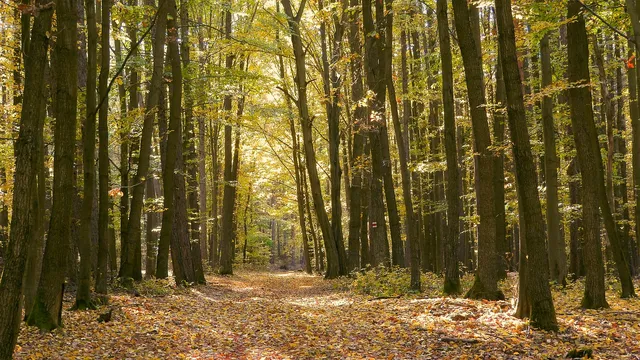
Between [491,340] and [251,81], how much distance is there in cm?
1218

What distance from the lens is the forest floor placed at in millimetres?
7438

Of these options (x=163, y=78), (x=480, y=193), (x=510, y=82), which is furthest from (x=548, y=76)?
(x=163, y=78)

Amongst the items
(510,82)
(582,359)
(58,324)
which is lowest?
(582,359)

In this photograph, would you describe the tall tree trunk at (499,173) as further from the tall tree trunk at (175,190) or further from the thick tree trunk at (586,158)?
the tall tree trunk at (175,190)

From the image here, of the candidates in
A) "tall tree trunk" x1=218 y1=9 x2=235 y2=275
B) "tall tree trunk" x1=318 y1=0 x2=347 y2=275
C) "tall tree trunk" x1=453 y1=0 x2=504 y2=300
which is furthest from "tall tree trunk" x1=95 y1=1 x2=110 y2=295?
"tall tree trunk" x1=318 y1=0 x2=347 y2=275

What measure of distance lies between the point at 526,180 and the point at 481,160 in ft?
8.37

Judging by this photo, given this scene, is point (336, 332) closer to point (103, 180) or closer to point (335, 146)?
point (103, 180)

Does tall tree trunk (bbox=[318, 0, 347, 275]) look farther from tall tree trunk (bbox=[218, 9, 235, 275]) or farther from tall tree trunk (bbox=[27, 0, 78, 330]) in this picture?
tall tree trunk (bbox=[27, 0, 78, 330])

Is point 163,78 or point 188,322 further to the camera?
point 163,78

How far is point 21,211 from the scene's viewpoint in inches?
233

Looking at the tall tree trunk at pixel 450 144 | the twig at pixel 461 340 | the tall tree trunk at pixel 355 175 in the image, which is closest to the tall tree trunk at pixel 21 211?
the twig at pixel 461 340

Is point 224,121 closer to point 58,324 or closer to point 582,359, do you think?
point 58,324

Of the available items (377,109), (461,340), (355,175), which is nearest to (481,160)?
(461,340)

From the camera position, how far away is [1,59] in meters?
14.1
